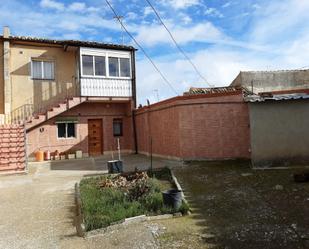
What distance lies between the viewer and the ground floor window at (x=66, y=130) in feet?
66.5

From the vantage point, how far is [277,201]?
7.77m

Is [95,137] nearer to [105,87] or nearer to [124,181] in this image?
[105,87]

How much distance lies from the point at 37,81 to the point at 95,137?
4771 millimetres

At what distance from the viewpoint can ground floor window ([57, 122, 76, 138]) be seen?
20.3m

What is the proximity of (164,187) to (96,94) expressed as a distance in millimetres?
11544

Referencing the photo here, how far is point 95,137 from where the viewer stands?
21391 millimetres

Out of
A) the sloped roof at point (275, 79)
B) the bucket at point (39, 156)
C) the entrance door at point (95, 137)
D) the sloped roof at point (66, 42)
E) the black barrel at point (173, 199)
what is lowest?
the black barrel at point (173, 199)

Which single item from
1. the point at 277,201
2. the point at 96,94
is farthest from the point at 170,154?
the point at 277,201

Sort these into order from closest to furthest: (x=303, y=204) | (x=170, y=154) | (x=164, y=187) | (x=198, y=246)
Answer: (x=198, y=246)
(x=303, y=204)
(x=164, y=187)
(x=170, y=154)

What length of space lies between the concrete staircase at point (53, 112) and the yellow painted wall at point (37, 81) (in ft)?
2.78

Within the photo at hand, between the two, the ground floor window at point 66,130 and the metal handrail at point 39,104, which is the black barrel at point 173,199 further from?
the ground floor window at point 66,130

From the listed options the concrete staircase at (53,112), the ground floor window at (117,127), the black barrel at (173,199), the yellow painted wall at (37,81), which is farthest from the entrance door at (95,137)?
the black barrel at (173,199)

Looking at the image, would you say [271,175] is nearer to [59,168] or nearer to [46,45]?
[59,168]

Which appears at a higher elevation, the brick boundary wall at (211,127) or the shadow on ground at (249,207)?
the brick boundary wall at (211,127)
